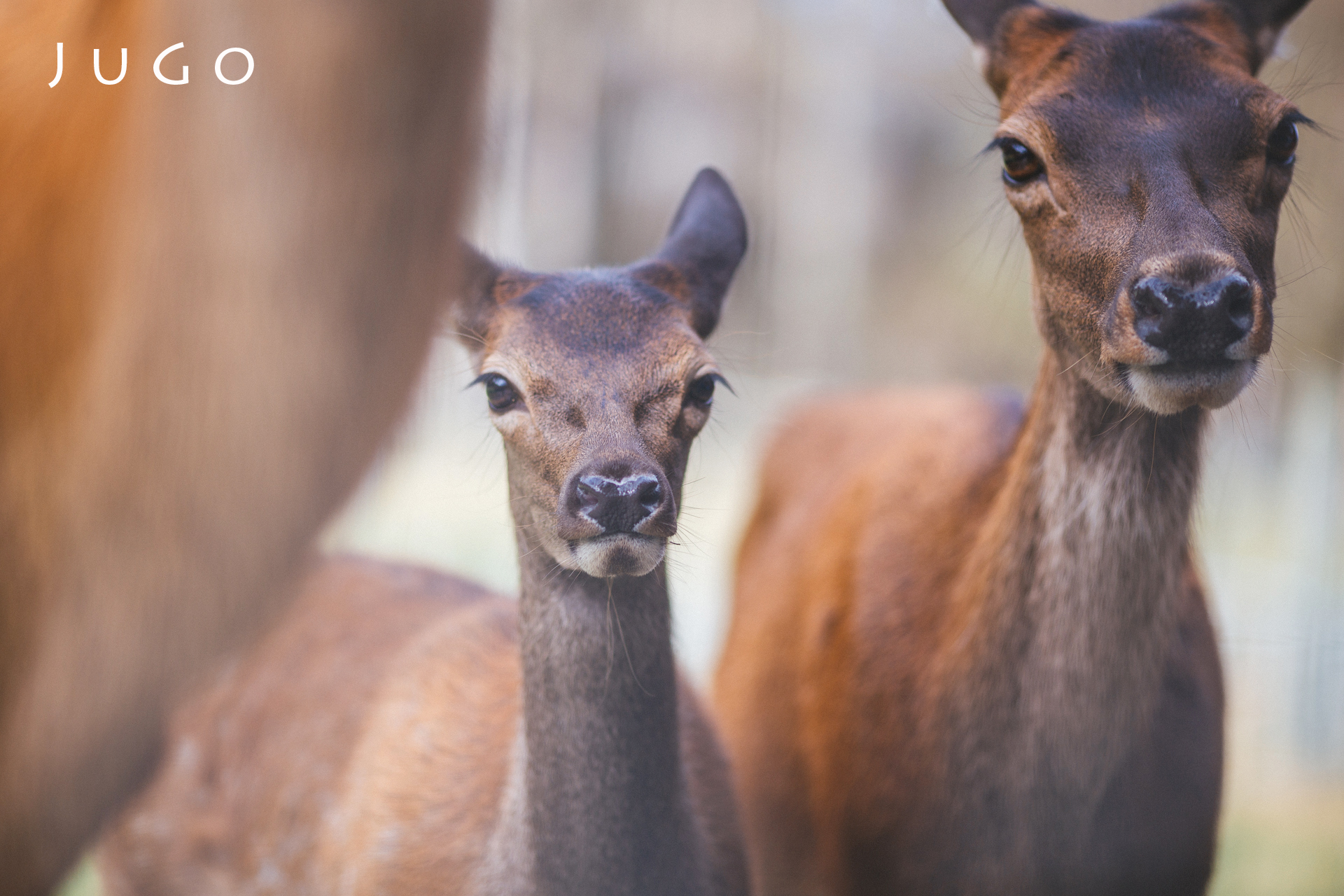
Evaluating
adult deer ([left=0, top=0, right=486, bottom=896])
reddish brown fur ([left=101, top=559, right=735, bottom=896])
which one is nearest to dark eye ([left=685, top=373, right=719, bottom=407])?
adult deer ([left=0, top=0, right=486, bottom=896])

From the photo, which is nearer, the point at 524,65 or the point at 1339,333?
the point at 524,65

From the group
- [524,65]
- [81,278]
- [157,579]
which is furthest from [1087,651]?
[81,278]

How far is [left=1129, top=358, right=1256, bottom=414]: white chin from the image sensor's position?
64.1 inches

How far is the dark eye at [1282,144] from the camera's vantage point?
1785 millimetres

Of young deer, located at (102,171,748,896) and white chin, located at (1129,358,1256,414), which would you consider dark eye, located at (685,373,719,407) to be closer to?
young deer, located at (102,171,748,896)

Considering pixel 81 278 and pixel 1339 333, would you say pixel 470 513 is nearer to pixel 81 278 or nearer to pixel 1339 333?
pixel 81 278

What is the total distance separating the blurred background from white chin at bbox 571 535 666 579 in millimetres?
309

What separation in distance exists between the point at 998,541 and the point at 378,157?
1474 millimetres

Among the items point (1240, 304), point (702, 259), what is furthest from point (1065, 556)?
point (702, 259)

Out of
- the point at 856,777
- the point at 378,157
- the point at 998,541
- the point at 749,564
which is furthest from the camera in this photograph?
the point at 749,564

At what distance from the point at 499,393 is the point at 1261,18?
1.45 meters

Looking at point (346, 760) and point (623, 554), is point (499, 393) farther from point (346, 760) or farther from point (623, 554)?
point (346, 760)

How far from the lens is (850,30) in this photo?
458 cm

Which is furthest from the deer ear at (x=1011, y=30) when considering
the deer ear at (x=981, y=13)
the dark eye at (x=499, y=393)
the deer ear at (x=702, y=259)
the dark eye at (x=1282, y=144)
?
the dark eye at (x=499, y=393)
